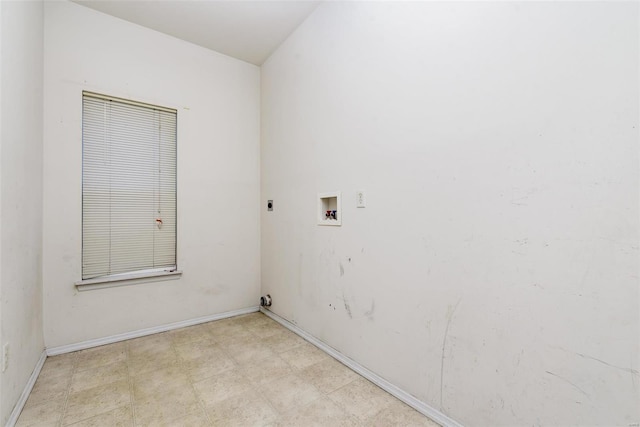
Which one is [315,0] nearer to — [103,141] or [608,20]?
[608,20]

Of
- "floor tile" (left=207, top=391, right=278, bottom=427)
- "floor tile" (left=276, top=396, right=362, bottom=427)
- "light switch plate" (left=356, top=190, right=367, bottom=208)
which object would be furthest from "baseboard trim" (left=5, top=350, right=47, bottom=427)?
"light switch plate" (left=356, top=190, right=367, bottom=208)

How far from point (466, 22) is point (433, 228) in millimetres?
1081

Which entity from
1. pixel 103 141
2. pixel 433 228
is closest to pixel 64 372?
pixel 103 141

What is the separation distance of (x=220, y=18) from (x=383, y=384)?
10.9 feet

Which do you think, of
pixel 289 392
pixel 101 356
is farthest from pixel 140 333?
pixel 289 392

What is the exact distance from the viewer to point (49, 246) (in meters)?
2.37

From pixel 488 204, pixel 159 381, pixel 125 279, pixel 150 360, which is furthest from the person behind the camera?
pixel 125 279

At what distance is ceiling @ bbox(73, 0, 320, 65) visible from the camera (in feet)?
8.11

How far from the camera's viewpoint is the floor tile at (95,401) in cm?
167

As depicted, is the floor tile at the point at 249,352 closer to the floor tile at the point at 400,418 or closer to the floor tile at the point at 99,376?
the floor tile at the point at 99,376

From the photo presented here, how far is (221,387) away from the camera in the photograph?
193cm

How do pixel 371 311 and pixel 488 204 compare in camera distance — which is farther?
pixel 371 311

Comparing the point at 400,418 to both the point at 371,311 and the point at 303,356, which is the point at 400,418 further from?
the point at 303,356

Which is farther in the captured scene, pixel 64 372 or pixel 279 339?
pixel 279 339
